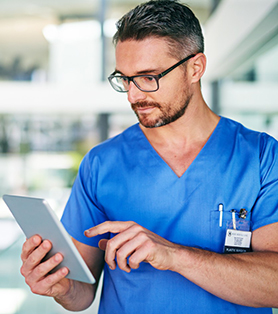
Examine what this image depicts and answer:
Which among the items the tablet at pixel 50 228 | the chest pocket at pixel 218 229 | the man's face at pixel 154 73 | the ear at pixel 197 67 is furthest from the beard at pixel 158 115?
the tablet at pixel 50 228

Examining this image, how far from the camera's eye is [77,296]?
1014 millimetres

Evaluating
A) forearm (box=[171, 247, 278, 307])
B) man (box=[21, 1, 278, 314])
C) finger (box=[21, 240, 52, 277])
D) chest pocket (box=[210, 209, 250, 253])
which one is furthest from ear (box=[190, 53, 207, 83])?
finger (box=[21, 240, 52, 277])

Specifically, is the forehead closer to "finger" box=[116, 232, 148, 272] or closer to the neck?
the neck

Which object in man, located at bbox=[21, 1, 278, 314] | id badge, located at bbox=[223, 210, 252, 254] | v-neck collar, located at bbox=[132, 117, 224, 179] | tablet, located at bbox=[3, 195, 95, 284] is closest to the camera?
tablet, located at bbox=[3, 195, 95, 284]

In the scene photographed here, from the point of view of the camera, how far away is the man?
859 mm

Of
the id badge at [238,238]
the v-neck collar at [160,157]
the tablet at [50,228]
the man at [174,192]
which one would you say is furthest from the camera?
the v-neck collar at [160,157]

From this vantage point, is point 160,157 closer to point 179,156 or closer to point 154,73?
point 179,156

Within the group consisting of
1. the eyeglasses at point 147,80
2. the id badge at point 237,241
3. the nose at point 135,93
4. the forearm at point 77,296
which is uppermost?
the eyeglasses at point 147,80

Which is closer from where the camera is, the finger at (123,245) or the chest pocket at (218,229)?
the finger at (123,245)

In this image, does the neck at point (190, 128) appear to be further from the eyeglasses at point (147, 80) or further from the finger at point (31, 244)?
the finger at point (31, 244)

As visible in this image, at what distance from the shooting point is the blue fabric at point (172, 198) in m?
0.97

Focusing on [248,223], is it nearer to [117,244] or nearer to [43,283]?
[117,244]

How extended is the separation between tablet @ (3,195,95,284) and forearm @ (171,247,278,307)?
202mm

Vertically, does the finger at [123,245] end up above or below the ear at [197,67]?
below
